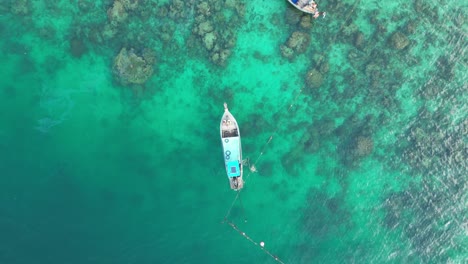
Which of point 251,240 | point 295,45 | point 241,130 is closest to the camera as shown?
point 295,45

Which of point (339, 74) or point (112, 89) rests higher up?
point (339, 74)

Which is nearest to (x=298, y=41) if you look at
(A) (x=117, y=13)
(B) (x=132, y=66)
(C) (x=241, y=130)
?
(C) (x=241, y=130)

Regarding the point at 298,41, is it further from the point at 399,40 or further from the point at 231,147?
the point at 231,147

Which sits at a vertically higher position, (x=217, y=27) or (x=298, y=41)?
(x=298, y=41)

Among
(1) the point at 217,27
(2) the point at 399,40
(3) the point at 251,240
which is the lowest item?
(3) the point at 251,240

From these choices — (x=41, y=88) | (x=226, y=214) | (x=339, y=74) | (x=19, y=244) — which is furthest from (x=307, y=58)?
(x=19, y=244)

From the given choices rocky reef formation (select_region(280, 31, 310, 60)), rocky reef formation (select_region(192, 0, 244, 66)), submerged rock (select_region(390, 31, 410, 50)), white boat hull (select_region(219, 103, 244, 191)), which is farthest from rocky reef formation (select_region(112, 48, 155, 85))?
submerged rock (select_region(390, 31, 410, 50))

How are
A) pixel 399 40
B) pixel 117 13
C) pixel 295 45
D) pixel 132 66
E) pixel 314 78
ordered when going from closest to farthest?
pixel 132 66 < pixel 117 13 < pixel 399 40 < pixel 295 45 < pixel 314 78

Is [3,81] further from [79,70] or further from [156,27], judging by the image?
[156,27]
